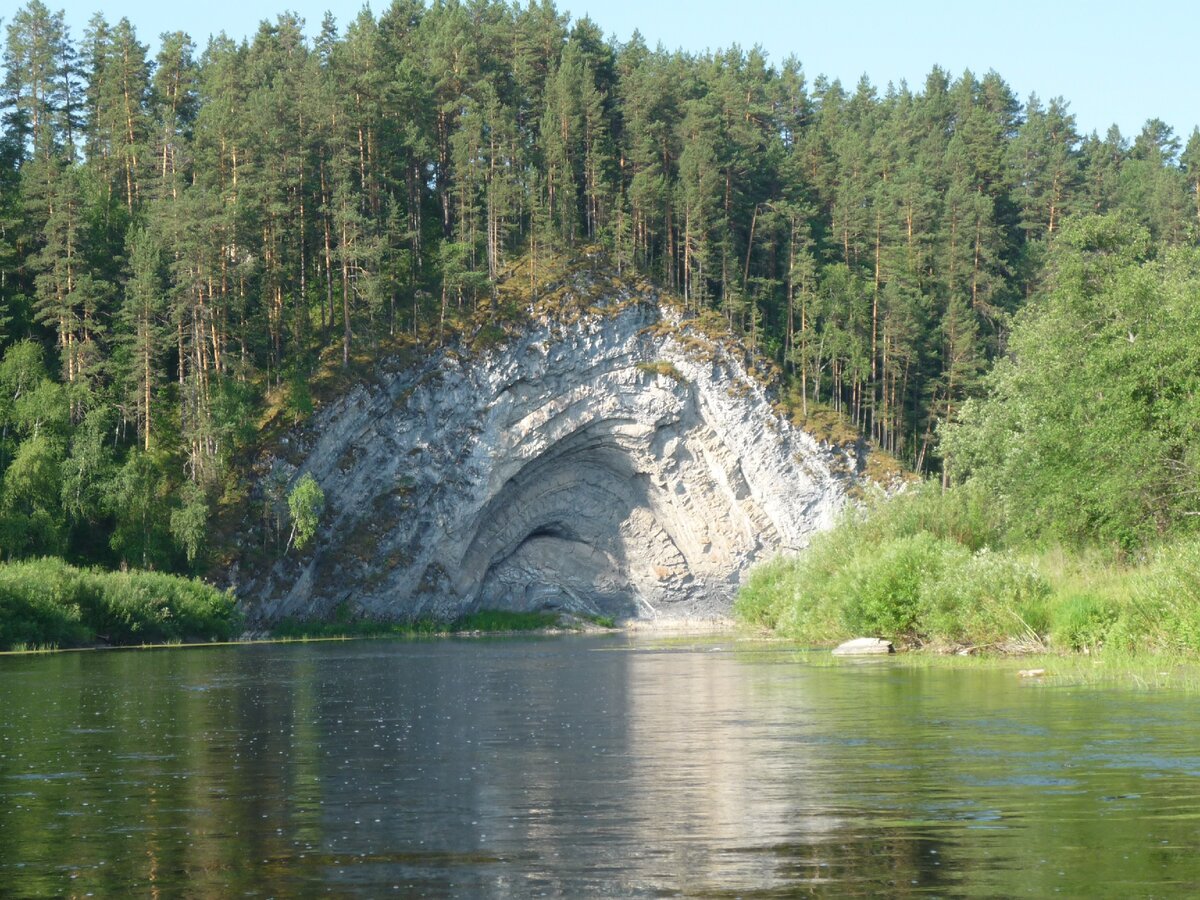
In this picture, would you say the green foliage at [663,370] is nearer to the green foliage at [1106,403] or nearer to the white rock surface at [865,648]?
the green foliage at [1106,403]

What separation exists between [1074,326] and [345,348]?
44984 millimetres

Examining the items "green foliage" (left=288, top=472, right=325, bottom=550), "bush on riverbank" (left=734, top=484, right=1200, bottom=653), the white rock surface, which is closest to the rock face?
"green foliage" (left=288, top=472, right=325, bottom=550)

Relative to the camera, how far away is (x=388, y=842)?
12.4 metres

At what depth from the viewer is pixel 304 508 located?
66.9m

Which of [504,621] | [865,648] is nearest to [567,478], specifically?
[504,621]

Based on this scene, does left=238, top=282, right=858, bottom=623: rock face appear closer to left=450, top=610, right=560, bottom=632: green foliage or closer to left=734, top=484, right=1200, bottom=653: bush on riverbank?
left=450, top=610, right=560, bottom=632: green foliage

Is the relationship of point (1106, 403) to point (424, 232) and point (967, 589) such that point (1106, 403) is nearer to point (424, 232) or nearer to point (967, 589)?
point (967, 589)

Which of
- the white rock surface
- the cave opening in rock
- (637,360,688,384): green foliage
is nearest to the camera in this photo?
the white rock surface

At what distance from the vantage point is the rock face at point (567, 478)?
242 ft

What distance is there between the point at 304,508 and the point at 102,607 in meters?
13.1

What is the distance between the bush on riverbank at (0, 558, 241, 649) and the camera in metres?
51.5

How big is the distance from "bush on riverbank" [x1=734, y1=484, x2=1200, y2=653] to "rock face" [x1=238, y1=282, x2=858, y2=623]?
87.3 ft

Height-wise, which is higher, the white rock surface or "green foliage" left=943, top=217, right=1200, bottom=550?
"green foliage" left=943, top=217, right=1200, bottom=550

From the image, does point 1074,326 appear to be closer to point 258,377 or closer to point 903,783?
point 903,783
